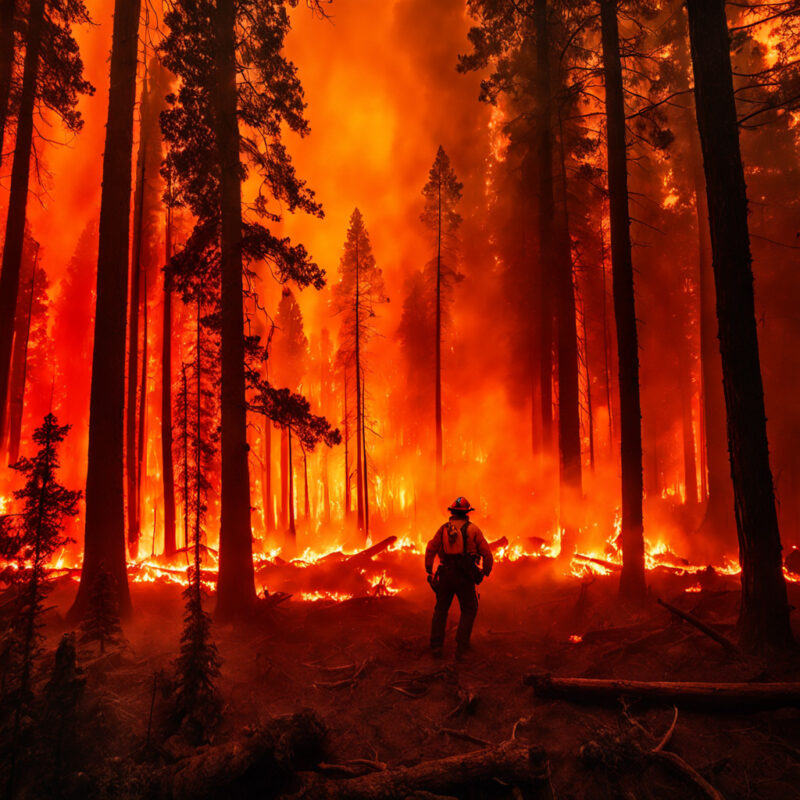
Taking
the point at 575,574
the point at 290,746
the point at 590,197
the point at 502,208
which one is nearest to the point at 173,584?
the point at 290,746

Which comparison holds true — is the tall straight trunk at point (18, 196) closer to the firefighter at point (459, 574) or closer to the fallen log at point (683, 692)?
the firefighter at point (459, 574)

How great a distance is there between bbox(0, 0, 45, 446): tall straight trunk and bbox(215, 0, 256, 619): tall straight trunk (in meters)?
5.23

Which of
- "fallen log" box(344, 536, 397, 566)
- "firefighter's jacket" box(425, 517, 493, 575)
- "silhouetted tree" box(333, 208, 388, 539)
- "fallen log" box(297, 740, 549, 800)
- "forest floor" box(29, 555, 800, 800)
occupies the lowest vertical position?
"forest floor" box(29, 555, 800, 800)

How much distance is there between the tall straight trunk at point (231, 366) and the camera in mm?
9828

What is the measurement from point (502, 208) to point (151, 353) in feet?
67.1

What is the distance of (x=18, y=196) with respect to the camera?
39.0 feet

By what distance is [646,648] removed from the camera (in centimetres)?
746

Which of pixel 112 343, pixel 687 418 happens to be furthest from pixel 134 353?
pixel 687 418

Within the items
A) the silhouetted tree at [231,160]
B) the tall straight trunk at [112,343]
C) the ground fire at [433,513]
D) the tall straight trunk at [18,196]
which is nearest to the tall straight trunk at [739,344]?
the ground fire at [433,513]

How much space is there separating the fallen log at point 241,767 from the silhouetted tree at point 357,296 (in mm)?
20632

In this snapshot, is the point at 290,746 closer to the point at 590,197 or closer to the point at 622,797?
the point at 622,797

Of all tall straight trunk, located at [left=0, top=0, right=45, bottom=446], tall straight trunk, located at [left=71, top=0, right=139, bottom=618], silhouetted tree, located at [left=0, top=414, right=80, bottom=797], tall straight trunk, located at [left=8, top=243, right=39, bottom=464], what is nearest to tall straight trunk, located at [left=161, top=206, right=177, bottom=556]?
tall straight trunk, located at [left=0, top=0, right=45, bottom=446]

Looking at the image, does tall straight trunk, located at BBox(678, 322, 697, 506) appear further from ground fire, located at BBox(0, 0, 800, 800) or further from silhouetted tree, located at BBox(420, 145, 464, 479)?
silhouetted tree, located at BBox(420, 145, 464, 479)

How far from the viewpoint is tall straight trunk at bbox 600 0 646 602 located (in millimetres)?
10164
